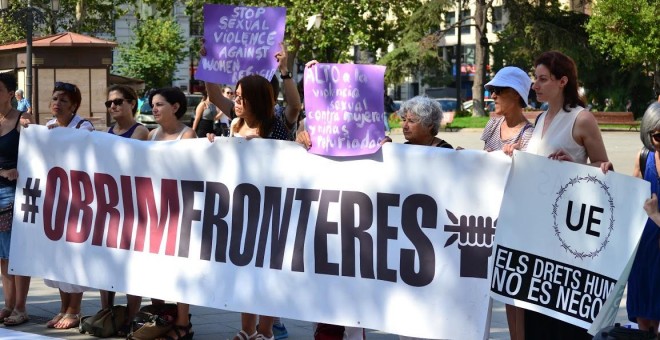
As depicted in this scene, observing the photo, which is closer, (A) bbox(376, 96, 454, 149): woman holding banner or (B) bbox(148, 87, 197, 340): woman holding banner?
(A) bbox(376, 96, 454, 149): woman holding banner

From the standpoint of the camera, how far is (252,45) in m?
7.45

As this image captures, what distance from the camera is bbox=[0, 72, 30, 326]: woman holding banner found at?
768 cm

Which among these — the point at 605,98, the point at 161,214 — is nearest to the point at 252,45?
the point at 161,214

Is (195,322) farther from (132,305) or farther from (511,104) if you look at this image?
(511,104)

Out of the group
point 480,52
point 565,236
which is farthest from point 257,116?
point 480,52

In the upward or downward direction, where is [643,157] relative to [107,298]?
upward

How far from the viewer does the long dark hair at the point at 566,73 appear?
5.83 m

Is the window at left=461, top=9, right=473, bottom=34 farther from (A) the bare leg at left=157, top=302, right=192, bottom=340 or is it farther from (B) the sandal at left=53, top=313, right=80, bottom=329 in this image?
(A) the bare leg at left=157, top=302, right=192, bottom=340

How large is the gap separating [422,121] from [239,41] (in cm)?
171

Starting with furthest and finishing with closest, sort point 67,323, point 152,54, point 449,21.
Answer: point 449,21, point 152,54, point 67,323

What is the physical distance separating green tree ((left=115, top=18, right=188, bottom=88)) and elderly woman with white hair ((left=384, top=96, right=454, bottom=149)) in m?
47.5

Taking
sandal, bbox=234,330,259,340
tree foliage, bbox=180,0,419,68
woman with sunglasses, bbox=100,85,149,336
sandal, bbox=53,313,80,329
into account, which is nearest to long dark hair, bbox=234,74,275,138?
woman with sunglasses, bbox=100,85,149,336

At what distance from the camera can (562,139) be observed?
5770mm

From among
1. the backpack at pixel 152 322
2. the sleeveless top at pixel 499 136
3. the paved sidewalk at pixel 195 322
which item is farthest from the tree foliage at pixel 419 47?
the sleeveless top at pixel 499 136
